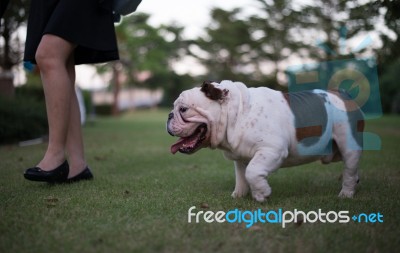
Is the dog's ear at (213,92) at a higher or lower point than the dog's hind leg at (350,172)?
higher

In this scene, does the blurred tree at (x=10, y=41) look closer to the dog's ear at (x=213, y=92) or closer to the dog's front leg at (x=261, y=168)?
the dog's ear at (x=213, y=92)

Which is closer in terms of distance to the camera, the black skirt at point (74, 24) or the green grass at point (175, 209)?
the green grass at point (175, 209)

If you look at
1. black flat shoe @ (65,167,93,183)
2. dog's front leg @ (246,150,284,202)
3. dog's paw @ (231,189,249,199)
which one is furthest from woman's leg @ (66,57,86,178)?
dog's front leg @ (246,150,284,202)

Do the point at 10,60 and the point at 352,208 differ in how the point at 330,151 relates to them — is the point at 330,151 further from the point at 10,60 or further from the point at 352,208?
the point at 10,60

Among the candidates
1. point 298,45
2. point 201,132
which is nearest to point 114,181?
point 201,132

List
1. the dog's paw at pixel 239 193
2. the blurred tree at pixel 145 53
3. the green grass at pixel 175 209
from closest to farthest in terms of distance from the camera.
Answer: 1. the green grass at pixel 175 209
2. the dog's paw at pixel 239 193
3. the blurred tree at pixel 145 53

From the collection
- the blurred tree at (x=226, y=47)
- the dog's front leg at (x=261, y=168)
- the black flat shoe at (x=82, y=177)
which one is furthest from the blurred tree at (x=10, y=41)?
the blurred tree at (x=226, y=47)

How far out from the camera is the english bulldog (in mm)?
2639

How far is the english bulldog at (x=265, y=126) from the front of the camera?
264 centimetres

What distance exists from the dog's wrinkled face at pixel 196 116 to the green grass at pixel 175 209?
407 millimetres

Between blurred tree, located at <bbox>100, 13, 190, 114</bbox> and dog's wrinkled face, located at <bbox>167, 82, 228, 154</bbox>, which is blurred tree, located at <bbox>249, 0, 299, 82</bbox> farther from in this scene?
dog's wrinkled face, located at <bbox>167, 82, 228, 154</bbox>

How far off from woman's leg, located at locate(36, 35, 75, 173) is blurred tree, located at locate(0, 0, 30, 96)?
4.48 m

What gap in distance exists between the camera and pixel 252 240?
1956 millimetres

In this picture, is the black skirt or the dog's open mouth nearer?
the dog's open mouth
